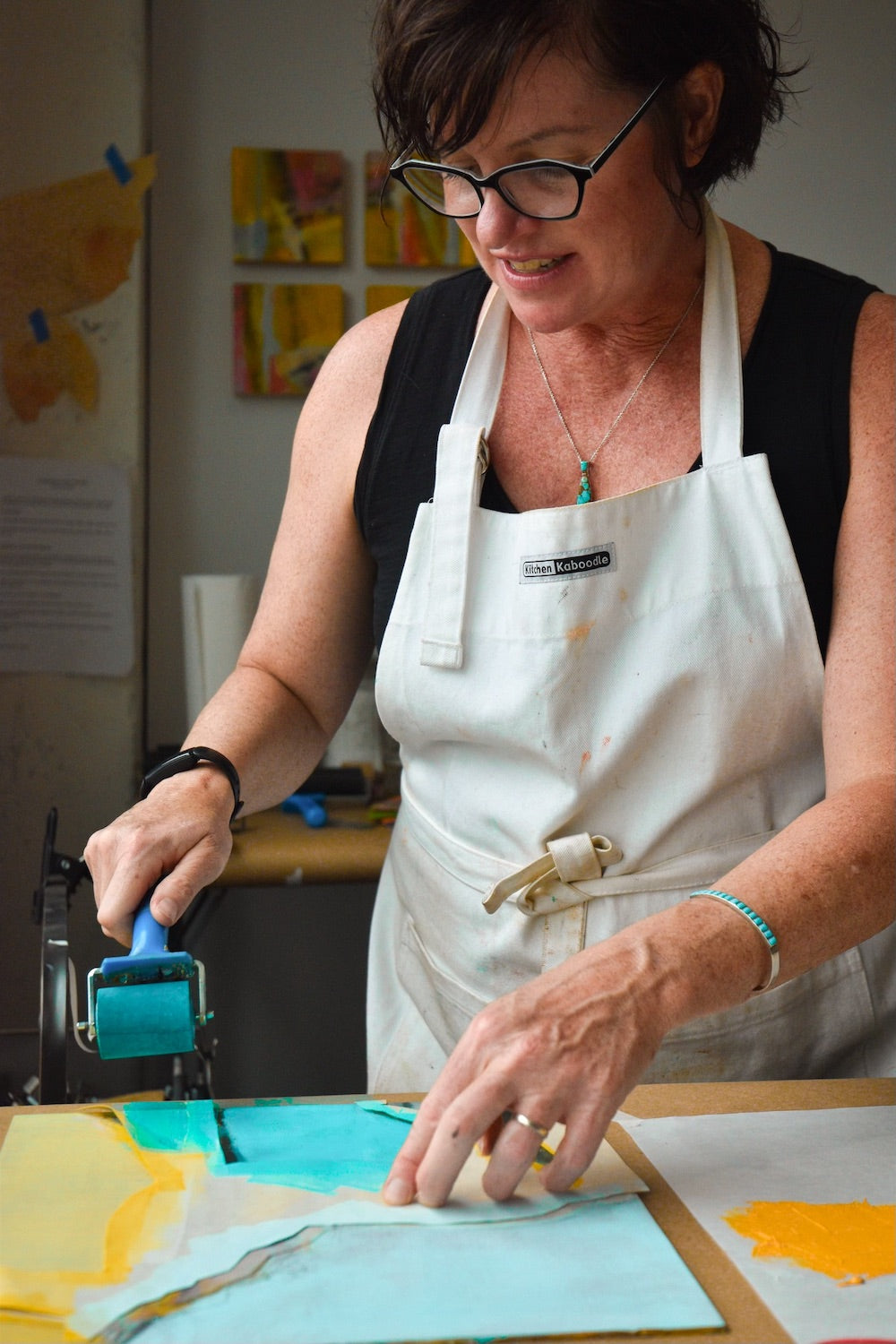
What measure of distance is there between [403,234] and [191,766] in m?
1.64

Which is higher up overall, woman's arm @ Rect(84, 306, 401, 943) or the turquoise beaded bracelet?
woman's arm @ Rect(84, 306, 401, 943)

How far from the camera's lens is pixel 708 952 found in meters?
0.83

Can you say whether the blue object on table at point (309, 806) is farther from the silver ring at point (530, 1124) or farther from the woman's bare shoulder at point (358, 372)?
the silver ring at point (530, 1124)

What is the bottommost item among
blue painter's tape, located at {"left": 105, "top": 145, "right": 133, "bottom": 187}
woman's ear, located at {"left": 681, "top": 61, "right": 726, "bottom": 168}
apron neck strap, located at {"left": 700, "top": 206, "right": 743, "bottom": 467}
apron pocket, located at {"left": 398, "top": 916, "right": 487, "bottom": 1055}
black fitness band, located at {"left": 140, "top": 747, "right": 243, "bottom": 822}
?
apron pocket, located at {"left": 398, "top": 916, "right": 487, "bottom": 1055}

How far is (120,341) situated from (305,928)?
3.87ft

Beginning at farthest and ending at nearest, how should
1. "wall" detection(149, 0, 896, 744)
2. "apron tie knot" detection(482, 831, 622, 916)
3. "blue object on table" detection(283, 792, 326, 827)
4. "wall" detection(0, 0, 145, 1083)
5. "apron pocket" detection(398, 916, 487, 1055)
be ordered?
"wall" detection(149, 0, 896, 744)
"wall" detection(0, 0, 145, 1083)
"blue object on table" detection(283, 792, 326, 827)
"apron pocket" detection(398, 916, 487, 1055)
"apron tie knot" detection(482, 831, 622, 916)

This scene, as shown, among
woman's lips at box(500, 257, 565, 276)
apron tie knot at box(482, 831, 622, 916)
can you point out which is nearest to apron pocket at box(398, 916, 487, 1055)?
apron tie knot at box(482, 831, 622, 916)

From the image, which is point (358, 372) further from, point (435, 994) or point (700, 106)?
point (435, 994)

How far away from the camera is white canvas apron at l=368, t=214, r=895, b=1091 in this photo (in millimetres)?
1059

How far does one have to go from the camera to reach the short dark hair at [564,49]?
0.93 meters

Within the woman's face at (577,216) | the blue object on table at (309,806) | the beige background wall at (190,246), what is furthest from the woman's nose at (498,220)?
the beige background wall at (190,246)

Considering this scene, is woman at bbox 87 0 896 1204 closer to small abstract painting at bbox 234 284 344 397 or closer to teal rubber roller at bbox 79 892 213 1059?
teal rubber roller at bbox 79 892 213 1059

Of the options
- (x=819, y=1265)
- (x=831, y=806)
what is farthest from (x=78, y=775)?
(x=819, y=1265)

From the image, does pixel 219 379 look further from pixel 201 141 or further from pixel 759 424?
pixel 759 424
